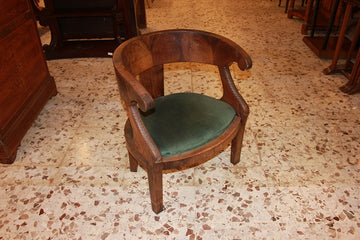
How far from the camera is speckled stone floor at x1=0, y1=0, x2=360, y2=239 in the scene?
1453 millimetres

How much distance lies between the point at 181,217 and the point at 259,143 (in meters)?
0.78

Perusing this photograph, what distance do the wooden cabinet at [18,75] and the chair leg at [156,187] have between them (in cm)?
100

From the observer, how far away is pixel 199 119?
1.39 metres

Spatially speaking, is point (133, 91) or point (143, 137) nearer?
point (133, 91)

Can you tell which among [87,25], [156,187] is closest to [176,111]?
[156,187]

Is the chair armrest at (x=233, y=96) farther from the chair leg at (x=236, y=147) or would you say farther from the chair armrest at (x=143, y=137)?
the chair armrest at (x=143, y=137)

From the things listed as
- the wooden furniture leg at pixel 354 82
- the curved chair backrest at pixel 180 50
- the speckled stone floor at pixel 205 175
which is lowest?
the speckled stone floor at pixel 205 175

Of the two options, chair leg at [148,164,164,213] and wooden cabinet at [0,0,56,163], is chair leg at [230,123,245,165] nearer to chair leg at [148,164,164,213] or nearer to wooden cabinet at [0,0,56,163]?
chair leg at [148,164,164,213]

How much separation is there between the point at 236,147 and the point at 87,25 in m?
2.61

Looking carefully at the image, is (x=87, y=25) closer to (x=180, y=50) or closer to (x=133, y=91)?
(x=180, y=50)

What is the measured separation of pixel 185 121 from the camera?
137 cm

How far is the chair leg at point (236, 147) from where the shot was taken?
165cm

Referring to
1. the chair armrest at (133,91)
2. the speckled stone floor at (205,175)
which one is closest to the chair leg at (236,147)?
the speckled stone floor at (205,175)

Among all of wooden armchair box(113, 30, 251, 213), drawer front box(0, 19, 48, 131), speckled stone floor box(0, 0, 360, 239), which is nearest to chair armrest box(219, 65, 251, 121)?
wooden armchair box(113, 30, 251, 213)
